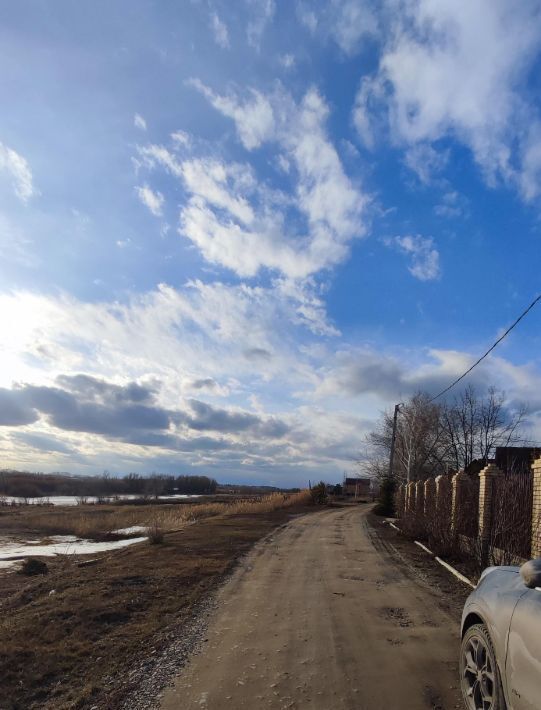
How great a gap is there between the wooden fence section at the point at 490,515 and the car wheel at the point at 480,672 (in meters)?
4.95

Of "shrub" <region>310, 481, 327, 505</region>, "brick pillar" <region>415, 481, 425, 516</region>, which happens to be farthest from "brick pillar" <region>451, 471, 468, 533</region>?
"shrub" <region>310, 481, 327, 505</region>

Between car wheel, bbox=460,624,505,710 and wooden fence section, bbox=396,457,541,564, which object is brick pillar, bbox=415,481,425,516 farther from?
car wheel, bbox=460,624,505,710

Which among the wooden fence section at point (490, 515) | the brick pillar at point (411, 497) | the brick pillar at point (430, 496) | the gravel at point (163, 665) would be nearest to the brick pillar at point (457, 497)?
the wooden fence section at point (490, 515)

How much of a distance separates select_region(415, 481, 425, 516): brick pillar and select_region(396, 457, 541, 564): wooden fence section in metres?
1.72

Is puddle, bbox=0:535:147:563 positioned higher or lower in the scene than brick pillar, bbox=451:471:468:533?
lower

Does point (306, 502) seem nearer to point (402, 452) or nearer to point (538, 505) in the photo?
point (402, 452)

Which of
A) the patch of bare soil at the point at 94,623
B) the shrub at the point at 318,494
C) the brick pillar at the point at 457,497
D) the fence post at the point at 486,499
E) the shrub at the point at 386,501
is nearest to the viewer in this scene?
the patch of bare soil at the point at 94,623

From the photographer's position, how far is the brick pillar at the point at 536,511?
8.56 meters

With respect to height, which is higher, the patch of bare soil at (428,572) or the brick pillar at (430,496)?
the brick pillar at (430,496)

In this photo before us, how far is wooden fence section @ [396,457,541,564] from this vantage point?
956 centimetres

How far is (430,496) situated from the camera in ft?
59.1

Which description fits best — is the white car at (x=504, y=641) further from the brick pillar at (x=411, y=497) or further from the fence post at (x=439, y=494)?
the brick pillar at (x=411, y=497)

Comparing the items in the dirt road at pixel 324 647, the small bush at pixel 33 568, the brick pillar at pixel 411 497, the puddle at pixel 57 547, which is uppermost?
the brick pillar at pixel 411 497

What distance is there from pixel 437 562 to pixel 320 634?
756 cm
